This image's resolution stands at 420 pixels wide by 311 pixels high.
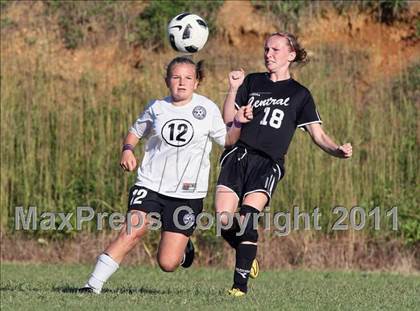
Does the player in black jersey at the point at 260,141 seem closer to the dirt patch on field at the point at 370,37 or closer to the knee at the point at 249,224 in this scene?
the knee at the point at 249,224

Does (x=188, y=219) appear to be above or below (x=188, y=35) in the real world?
below

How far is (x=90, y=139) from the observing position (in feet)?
51.8

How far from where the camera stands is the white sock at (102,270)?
29.1 feet

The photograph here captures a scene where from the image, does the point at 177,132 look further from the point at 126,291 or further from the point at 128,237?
the point at 126,291

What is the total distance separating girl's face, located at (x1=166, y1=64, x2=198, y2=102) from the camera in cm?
898

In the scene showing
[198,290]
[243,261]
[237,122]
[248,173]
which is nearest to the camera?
[237,122]

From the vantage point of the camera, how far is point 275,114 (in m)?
9.38

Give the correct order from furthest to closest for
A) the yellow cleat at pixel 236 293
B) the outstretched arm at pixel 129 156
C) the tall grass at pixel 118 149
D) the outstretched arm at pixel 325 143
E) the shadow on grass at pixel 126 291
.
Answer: the tall grass at pixel 118 149, the shadow on grass at pixel 126 291, the outstretched arm at pixel 325 143, the yellow cleat at pixel 236 293, the outstretched arm at pixel 129 156

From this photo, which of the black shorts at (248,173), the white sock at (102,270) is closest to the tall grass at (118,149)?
the black shorts at (248,173)

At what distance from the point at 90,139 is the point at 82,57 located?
3615 mm

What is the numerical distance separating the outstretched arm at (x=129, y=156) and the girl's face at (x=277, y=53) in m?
1.39

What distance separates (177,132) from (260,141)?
794 millimetres

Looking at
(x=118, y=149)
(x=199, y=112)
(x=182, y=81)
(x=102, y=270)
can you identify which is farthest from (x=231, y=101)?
(x=118, y=149)

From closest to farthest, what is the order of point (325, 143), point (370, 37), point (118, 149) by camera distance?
point (325, 143) < point (118, 149) < point (370, 37)
